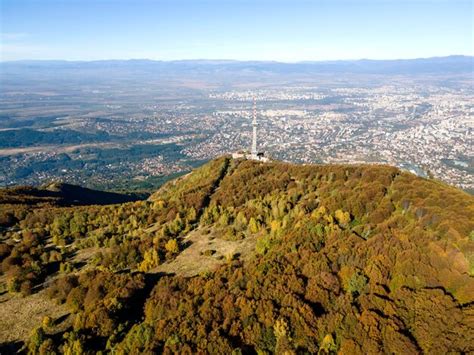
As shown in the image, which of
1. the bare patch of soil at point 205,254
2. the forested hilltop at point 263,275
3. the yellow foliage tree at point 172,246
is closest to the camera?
the forested hilltop at point 263,275

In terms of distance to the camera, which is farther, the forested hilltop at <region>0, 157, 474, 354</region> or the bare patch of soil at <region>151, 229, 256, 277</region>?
the bare patch of soil at <region>151, 229, 256, 277</region>

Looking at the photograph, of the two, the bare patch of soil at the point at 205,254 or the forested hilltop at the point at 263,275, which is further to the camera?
the bare patch of soil at the point at 205,254

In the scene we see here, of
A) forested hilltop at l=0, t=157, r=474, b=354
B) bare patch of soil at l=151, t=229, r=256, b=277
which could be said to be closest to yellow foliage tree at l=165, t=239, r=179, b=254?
forested hilltop at l=0, t=157, r=474, b=354

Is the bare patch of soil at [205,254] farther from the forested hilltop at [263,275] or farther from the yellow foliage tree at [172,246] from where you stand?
the yellow foliage tree at [172,246]

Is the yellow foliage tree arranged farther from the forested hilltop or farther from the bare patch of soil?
the bare patch of soil

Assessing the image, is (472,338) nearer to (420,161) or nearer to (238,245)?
(238,245)

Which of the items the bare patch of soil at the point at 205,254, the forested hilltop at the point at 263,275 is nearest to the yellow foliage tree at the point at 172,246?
the forested hilltop at the point at 263,275

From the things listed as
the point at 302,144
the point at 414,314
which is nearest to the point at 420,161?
the point at 302,144

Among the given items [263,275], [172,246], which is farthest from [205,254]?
[263,275]
